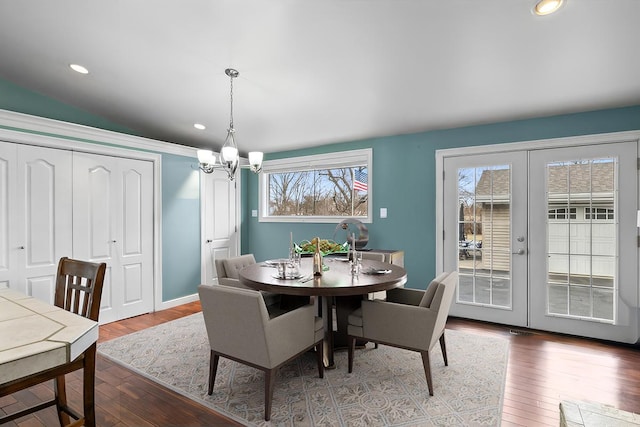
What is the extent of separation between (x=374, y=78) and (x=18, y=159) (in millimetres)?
3383

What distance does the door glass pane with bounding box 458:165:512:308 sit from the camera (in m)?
3.60

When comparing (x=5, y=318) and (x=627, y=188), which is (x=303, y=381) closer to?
(x=5, y=318)

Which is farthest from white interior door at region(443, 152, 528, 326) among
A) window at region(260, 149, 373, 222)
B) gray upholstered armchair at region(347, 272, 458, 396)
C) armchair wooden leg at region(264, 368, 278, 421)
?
armchair wooden leg at region(264, 368, 278, 421)

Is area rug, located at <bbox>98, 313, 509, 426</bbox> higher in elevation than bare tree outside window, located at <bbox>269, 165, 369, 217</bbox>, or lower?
lower

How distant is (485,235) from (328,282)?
7.34 feet

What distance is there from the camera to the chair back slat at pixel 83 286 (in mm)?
1664

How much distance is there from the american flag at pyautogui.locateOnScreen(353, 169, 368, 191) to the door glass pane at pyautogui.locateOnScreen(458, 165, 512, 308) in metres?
1.20

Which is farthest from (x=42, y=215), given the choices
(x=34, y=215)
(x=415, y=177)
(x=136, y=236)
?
→ (x=415, y=177)

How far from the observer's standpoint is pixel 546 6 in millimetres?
1907

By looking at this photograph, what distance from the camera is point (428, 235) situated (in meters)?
3.97

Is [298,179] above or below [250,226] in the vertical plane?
above

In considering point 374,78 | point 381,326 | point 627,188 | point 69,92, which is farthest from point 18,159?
point 627,188

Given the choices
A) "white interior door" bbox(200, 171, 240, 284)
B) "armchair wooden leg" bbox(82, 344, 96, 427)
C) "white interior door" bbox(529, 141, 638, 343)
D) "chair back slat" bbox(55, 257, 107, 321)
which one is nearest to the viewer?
"armchair wooden leg" bbox(82, 344, 96, 427)

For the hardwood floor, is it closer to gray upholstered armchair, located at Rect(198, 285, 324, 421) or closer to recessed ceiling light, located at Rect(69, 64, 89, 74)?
gray upholstered armchair, located at Rect(198, 285, 324, 421)
